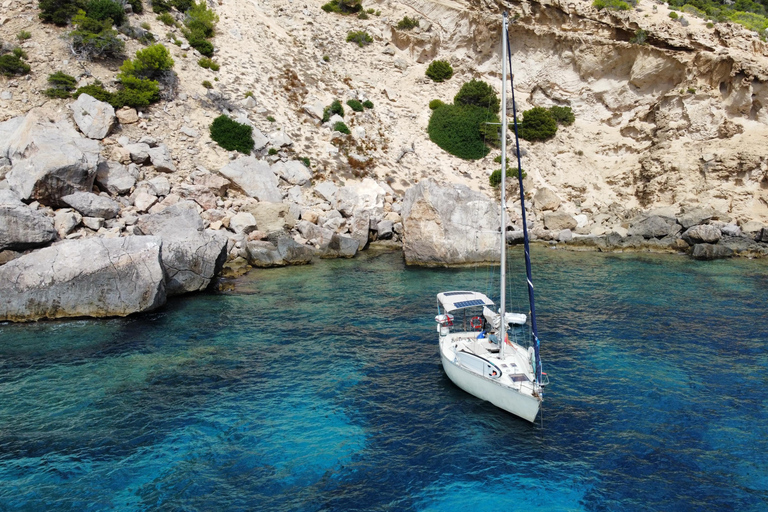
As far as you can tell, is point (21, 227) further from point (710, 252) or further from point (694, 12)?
point (694, 12)

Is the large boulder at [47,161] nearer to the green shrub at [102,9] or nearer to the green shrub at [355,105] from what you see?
the green shrub at [102,9]

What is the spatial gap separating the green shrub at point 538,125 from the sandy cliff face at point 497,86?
0.90m

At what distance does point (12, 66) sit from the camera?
35.9 meters

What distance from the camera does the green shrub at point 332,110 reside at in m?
45.4

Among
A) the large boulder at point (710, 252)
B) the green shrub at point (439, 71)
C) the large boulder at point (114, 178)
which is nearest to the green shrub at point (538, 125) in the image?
the green shrub at point (439, 71)

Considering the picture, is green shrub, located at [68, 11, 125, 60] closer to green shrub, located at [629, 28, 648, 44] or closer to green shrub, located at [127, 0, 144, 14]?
green shrub, located at [127, 0, 144, 14]

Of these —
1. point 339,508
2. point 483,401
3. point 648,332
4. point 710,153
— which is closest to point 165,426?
point 339,508

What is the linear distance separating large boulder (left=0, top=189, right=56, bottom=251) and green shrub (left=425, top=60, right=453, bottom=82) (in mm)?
40637

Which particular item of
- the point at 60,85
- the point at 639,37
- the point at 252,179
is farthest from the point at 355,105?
the point at 639,37

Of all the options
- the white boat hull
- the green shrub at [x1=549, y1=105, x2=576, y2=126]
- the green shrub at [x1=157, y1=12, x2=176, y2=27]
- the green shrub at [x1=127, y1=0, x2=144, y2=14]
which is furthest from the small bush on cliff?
the green shrub at [x1=549, y1=105, x2=576, y2=126]

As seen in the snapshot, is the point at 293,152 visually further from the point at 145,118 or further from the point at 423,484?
the point at 423,484

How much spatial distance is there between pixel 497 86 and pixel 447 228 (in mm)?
29798

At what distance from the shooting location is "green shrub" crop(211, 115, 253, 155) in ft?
126

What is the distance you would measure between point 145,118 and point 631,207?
40.3 m
